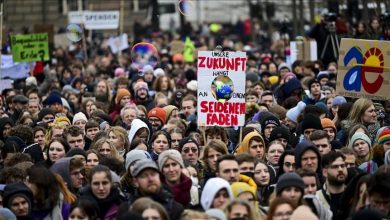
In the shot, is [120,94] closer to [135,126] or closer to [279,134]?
[135,126]

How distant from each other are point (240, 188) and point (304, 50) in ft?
52.1

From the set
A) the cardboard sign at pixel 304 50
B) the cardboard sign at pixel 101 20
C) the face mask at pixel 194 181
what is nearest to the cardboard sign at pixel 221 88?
the face mask at pixel 194 181

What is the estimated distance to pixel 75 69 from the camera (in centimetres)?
3062

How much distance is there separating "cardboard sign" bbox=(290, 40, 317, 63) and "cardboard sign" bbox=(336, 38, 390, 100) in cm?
971

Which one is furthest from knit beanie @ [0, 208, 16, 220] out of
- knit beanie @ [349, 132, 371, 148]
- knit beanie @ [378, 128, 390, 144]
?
→ knit beanie @ [349, 132, 371, 148]

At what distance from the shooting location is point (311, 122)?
55.5ft

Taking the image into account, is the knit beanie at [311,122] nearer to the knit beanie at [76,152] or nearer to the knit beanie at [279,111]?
the knit beanie at [279,111]

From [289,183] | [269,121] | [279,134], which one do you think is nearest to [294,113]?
[269,121]

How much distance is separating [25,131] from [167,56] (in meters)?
18.2

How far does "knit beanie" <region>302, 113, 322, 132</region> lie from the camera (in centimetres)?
1681

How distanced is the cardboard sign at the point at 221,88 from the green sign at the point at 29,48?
1129cm

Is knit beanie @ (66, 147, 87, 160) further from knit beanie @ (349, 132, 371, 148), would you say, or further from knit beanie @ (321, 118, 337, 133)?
knit beanie @ (321, 118, 337, 133)

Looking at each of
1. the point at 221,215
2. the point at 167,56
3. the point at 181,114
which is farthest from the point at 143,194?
the point at 167,56

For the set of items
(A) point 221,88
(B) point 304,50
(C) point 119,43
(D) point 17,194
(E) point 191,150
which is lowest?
(D) point 17,194
